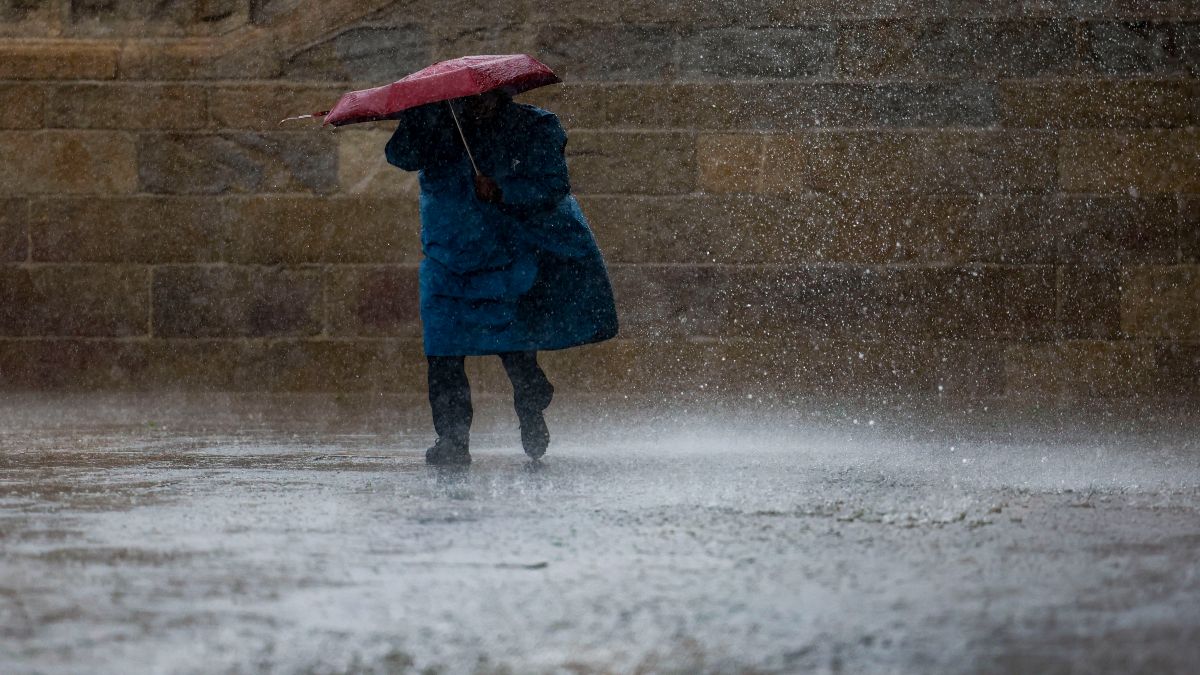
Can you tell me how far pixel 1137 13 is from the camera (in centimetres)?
1063

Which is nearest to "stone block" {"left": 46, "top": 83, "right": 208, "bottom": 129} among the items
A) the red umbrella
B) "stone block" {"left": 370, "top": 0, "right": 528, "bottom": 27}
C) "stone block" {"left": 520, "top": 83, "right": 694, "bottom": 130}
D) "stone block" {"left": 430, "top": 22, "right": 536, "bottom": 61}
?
"stone block" {"left": 370, "top": 0, "right": 528, "bottom": 27}

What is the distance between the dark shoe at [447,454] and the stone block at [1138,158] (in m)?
5.09

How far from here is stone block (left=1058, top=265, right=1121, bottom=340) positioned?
10.7m

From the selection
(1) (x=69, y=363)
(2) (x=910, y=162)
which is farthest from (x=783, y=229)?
(1) (x=69, y=363)

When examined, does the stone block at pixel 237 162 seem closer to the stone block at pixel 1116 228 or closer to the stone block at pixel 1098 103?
the stone block at pixel 1098 103

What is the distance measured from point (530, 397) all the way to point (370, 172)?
3.92 meters

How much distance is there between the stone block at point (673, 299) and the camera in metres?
10.8

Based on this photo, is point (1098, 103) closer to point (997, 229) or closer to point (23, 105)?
point (997, 229)

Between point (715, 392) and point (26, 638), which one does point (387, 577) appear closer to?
point (26, 638)

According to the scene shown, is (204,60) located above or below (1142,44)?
below

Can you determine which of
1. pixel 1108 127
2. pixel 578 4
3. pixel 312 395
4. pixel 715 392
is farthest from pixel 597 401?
pixel 1108 127

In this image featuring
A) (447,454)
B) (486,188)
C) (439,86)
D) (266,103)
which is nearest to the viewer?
(439,86)

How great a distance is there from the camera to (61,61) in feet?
35.6

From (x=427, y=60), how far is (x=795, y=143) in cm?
226
